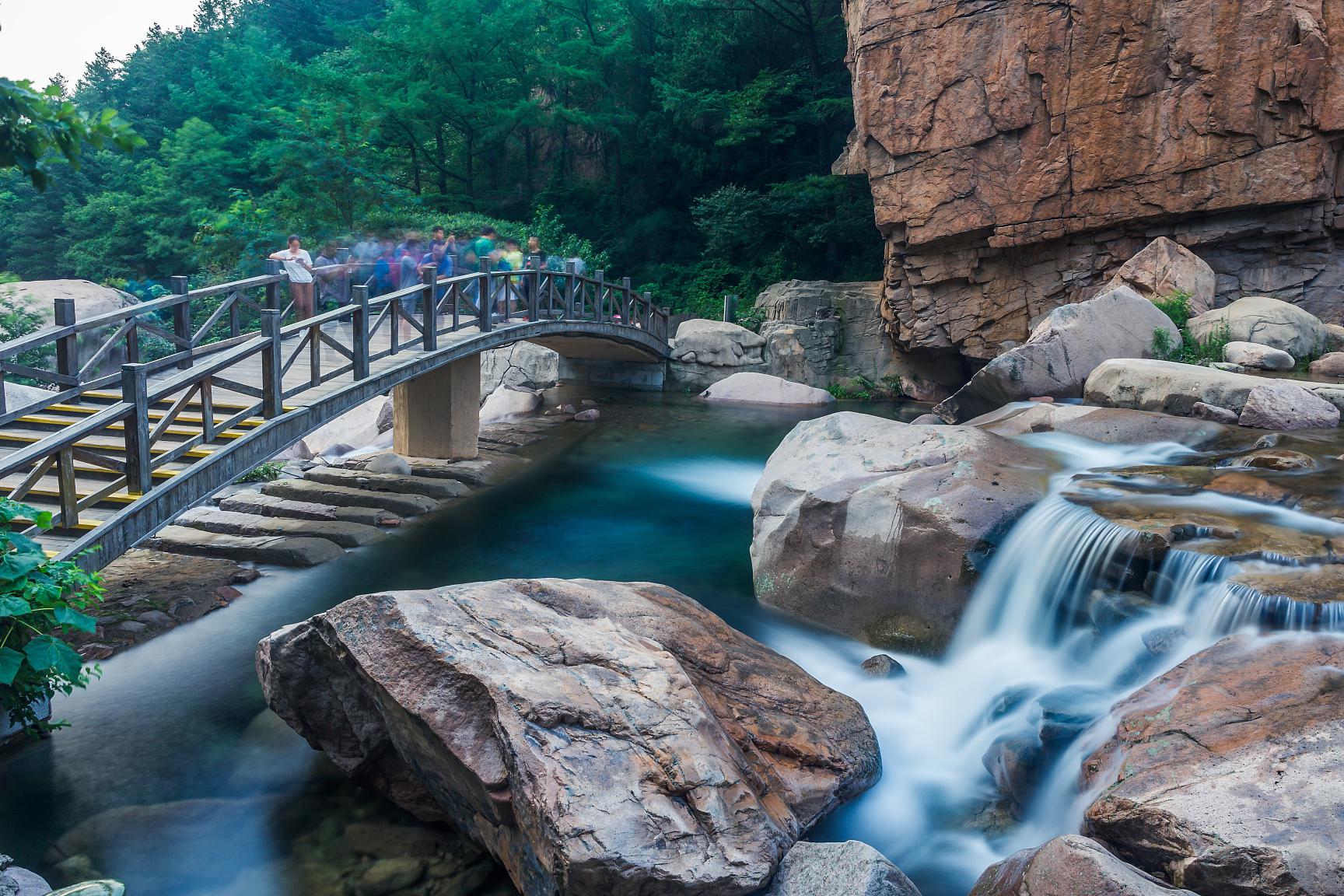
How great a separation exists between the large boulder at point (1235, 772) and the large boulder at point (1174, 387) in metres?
4.68

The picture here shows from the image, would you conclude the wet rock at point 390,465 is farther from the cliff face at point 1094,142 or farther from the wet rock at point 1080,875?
the cliff face at point 1094,142

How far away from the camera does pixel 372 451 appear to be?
42.9 ft

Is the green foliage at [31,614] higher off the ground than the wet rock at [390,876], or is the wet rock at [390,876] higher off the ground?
the green foliage at [31,614]

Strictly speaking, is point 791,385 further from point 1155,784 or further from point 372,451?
point 1155,784

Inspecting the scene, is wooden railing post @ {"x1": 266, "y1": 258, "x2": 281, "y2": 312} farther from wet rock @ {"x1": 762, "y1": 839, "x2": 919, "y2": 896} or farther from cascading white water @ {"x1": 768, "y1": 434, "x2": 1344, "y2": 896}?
wet rock @ {"x1": 762, "y1": 839, "x2": 919, "y2": 896}

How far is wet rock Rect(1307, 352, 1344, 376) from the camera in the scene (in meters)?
11.0

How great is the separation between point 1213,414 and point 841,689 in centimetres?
483

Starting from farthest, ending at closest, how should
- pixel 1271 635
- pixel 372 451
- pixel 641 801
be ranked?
1. pixel 372 451
2. pixel 1271 635
3. pixel 641 801

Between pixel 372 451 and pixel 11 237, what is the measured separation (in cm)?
2477

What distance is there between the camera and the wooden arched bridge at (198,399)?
5.97 metres

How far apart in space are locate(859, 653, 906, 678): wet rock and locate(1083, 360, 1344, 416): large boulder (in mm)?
4418

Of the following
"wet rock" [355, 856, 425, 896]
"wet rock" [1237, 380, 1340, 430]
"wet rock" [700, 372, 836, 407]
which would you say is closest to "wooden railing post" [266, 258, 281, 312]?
"wet rock" [355, 856, 425, 896]

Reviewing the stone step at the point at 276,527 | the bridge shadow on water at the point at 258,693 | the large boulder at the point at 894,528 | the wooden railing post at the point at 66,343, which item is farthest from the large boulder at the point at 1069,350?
the wooden railing post at the point at 66,343

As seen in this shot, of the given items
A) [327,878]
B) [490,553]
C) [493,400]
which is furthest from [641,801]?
[493,400]
